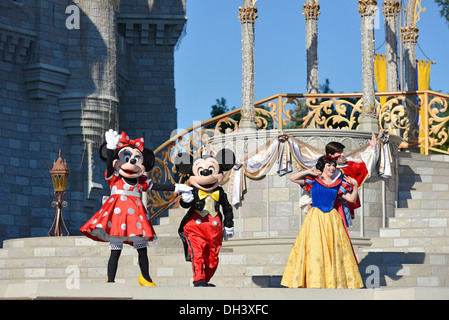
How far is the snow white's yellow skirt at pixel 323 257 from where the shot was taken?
12.1 metres

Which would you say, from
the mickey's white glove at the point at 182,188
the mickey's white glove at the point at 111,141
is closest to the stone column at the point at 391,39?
the mickey's white glove at the point at 182,188

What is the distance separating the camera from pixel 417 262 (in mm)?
14547

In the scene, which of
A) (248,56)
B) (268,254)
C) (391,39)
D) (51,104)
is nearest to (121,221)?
(268,254)

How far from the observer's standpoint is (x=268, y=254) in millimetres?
14648

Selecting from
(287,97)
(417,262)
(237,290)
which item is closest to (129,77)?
(287,97)

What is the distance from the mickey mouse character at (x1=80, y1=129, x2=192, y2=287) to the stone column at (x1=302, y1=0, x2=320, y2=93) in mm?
9085

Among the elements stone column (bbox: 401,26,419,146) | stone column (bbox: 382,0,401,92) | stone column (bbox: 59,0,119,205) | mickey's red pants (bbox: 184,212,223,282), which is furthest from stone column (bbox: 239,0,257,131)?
mickey's red pants (bbox: 184,212,223,282)

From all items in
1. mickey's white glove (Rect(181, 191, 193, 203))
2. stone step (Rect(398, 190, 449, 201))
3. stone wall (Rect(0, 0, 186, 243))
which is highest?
stone wall (Rect(0, 0, 186, 243))

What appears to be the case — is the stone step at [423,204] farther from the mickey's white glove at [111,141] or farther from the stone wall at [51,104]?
the stone wall at [51,104]

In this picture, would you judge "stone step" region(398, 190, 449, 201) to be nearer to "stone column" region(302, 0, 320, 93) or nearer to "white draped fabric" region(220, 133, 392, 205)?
"white draped fabric" region(220, 133, 392, 205)

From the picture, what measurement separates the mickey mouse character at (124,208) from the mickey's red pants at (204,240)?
38 cm

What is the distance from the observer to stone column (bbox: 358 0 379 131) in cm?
1833

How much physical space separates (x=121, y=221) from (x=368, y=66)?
25.6 ft
